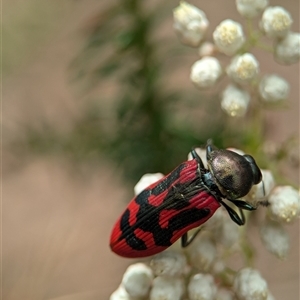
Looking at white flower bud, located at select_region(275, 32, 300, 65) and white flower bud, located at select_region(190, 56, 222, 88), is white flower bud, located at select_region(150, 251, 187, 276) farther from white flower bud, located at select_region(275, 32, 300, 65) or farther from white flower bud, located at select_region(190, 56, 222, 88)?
white flower bud, located at select_region(275, 32, 300, 65)

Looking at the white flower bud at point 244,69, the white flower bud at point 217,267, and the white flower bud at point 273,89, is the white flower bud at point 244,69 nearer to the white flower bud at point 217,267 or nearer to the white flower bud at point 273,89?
the white flower bud at point 273,89

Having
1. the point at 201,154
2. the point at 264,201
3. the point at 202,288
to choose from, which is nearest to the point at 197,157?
the point at 201,154

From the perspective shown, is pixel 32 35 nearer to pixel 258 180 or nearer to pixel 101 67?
pixel 101 67

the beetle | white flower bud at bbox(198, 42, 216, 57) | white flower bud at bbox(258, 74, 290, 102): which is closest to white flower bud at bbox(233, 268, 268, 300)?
the beetle

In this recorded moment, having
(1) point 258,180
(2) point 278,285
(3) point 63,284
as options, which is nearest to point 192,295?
(1) point 258,180

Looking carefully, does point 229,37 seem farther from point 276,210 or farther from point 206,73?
point 276,210

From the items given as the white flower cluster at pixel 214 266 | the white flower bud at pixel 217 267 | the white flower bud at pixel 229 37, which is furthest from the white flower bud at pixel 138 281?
the white flower bud at pixel 229 37
